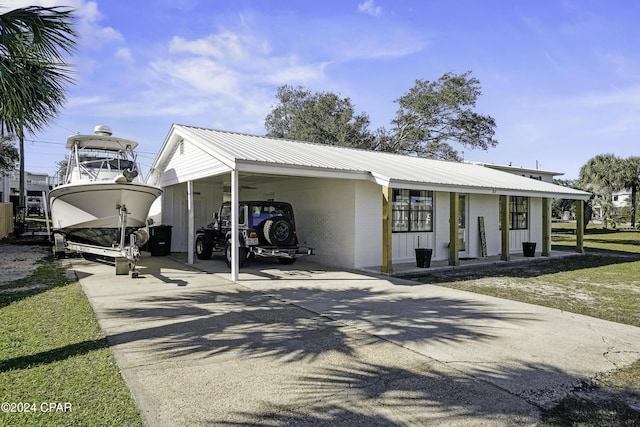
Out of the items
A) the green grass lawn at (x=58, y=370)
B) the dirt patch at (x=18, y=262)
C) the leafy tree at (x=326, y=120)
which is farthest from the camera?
the leafy tree at (x=326, y=120)

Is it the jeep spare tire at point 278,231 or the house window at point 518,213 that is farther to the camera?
the house window at point 518,213

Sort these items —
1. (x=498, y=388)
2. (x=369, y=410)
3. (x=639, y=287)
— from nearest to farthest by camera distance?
(x=369, y=410), (x=498, y=388), (x=639, y=287)

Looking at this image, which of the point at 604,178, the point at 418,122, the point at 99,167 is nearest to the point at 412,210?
the point at 99,167

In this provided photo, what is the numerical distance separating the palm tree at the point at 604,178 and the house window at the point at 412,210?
121 feet

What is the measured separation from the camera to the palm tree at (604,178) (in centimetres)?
4206

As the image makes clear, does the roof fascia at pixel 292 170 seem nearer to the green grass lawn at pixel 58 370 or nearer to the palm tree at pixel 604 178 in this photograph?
the green grass lawn at pixel 58 370

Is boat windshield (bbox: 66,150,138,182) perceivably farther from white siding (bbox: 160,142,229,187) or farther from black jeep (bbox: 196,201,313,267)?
black jeep (bbox: 196,201,313,267)

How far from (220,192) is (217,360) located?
45.6ft

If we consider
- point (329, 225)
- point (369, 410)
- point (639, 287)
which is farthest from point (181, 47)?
point (639, 287)

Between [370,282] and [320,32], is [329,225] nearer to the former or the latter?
[370,282]

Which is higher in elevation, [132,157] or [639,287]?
[132,157]

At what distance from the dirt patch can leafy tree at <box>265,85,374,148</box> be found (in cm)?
2191

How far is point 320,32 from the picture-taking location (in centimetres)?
1241

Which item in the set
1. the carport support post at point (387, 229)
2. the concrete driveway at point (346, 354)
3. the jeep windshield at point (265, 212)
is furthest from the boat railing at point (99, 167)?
the carport support post at point (387, 229)
